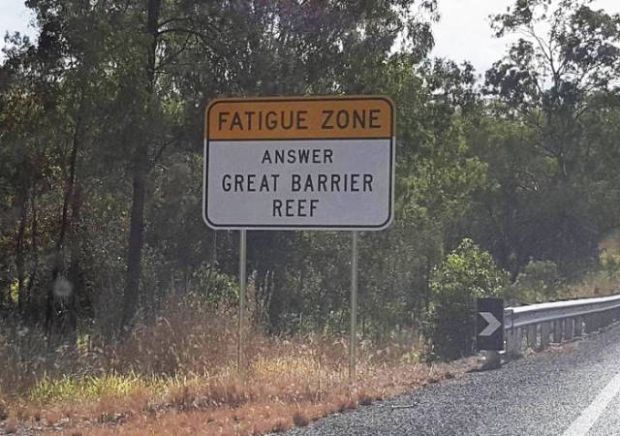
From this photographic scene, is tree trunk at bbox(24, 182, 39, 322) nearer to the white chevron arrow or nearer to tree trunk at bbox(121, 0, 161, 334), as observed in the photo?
tree trunk at bbox(121, 0, 161, 334)

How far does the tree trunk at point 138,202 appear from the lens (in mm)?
19491

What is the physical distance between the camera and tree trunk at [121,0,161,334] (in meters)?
19.5

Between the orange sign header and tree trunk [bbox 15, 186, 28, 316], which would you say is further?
tree trunk [bbox 15, 186, 28, 316]

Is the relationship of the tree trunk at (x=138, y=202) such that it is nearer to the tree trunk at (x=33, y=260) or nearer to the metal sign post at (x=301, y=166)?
the tree trunk at (x=33, y=260)

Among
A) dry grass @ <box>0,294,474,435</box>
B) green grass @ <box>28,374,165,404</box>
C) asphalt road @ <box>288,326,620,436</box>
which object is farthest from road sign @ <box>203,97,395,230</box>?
asphalt road @ <box>288,326,620,436</box>

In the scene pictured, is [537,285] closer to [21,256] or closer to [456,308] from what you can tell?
[21,256]

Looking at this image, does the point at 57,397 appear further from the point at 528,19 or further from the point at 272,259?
the point at 528,19

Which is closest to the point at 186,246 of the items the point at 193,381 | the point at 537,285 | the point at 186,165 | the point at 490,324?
the point at 186,165

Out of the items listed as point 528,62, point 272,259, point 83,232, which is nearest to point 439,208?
point 272,259

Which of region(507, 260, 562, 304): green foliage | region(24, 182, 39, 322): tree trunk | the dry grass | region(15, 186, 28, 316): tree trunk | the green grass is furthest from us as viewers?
region(507, 260, 562, 304): green foliage

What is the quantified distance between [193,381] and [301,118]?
3.14 metres

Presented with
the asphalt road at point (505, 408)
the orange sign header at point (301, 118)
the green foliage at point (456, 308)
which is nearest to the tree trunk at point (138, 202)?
the green foliage at point (456, 308)

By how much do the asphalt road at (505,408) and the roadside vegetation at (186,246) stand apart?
472 mm

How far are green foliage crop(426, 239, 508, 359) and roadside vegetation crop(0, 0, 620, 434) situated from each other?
0.04 m
